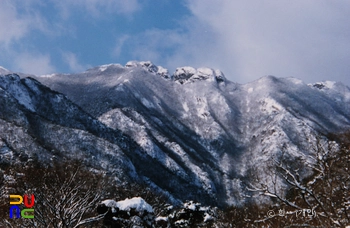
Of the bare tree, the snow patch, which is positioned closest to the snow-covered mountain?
the snow patch

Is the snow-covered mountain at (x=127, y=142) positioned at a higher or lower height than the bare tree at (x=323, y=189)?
higher

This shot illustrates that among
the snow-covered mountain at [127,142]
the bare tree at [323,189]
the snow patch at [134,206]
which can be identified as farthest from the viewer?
the snow-covered mountain at [127,142]

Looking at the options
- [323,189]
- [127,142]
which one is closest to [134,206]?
[323,189]

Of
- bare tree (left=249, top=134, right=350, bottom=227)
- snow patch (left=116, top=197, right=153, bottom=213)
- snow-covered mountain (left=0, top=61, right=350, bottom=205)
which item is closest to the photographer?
bare tree (left=249, top=134, right=350, bottom=227)

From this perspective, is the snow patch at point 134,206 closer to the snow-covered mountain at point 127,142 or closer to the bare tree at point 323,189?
the bare tree at point 323,189

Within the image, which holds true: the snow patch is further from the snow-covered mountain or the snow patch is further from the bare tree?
the snow-covered mountain

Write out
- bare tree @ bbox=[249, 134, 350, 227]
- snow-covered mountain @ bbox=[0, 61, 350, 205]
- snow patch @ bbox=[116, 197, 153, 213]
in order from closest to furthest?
bare tree @ bbox=[249, 134, 350, 227] → snow patch @ bbox=[116, 197, 153, 213] → snow-covered mountain @ bbox=[0, 61, 350, 205]

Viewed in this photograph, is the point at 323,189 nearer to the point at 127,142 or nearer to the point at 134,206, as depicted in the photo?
the point at 134,206

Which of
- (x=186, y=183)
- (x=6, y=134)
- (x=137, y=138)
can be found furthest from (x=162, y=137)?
(x=6, y=134)

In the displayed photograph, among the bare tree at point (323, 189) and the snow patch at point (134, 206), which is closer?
the bare tree at point (323, 189)

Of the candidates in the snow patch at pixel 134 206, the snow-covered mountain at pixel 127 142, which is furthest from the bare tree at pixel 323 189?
the snow-covered mountain at pixel 127 142

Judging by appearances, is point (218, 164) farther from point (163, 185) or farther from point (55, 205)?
point (55, 205)
